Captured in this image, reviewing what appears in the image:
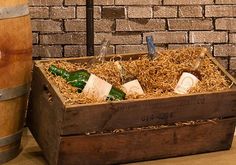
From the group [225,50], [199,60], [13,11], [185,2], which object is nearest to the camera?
[13,11]

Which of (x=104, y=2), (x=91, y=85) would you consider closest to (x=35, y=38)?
(x=104, y=2)

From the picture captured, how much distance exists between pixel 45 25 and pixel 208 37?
3.23ft

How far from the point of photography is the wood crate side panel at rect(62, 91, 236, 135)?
1961mm

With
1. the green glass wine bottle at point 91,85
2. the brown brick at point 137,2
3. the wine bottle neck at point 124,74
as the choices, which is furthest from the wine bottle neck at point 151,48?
the brown brick at point 137,2

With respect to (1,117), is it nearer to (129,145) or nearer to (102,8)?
(129,145)

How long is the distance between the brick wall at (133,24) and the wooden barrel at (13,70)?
2.34 ft

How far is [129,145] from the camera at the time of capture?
2.11 metres

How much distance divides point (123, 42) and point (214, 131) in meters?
0.94

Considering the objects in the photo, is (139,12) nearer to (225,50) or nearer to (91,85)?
(225,50)

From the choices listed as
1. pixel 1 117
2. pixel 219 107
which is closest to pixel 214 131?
pixel 219 107

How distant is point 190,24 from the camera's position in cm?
298

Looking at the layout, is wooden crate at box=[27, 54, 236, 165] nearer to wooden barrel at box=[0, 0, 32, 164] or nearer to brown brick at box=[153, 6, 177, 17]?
wooden barrel at box=[0, 0, 32, 164]

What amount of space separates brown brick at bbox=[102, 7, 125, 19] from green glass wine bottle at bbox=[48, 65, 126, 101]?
80 cm

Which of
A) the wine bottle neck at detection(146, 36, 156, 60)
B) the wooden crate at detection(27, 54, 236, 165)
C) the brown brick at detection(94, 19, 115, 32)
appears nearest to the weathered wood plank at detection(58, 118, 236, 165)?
the wooden crate at detection(27, 54, 236, 165)
